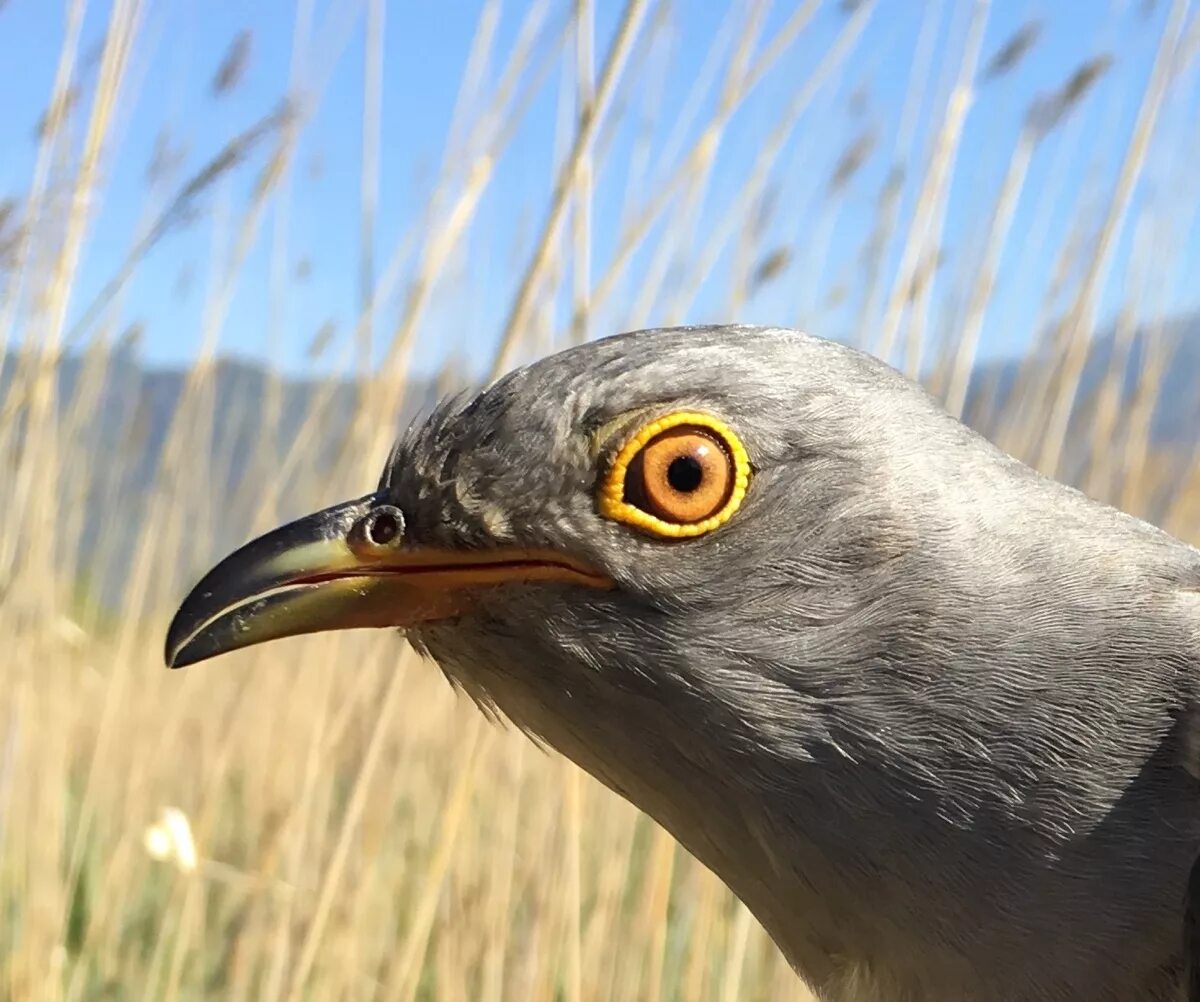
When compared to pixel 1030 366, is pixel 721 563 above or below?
below

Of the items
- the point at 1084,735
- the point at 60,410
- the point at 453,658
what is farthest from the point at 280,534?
→ the point at 60,410

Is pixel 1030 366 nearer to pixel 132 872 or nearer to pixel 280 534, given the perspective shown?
pixel 280 534

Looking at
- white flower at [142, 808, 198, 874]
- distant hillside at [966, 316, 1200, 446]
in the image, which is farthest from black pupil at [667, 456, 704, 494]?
distant hillside at [966, 316, 1200, 446]

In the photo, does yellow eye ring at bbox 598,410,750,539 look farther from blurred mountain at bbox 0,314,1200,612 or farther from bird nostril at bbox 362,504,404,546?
blurred mountain at bbox 0,314,1200,612

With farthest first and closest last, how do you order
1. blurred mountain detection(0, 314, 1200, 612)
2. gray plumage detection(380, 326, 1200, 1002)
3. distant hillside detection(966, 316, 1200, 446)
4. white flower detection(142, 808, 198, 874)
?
1. distant hillside detection(966, 316, 1200, 446)
2. blurred mountain detection(0, 314, 1200, 612)
3. white flower detection(142, 808, 198, 874)
4. gray plumage detection(380, 326, 1200, 1002)

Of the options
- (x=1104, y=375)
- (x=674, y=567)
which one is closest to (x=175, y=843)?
(x=674, y=567)

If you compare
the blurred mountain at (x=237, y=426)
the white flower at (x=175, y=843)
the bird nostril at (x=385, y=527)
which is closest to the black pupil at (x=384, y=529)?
the bird nostril at (x=385, y=527)

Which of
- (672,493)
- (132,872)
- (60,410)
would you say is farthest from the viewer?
(132,872)

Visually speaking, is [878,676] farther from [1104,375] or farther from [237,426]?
[237,426]
